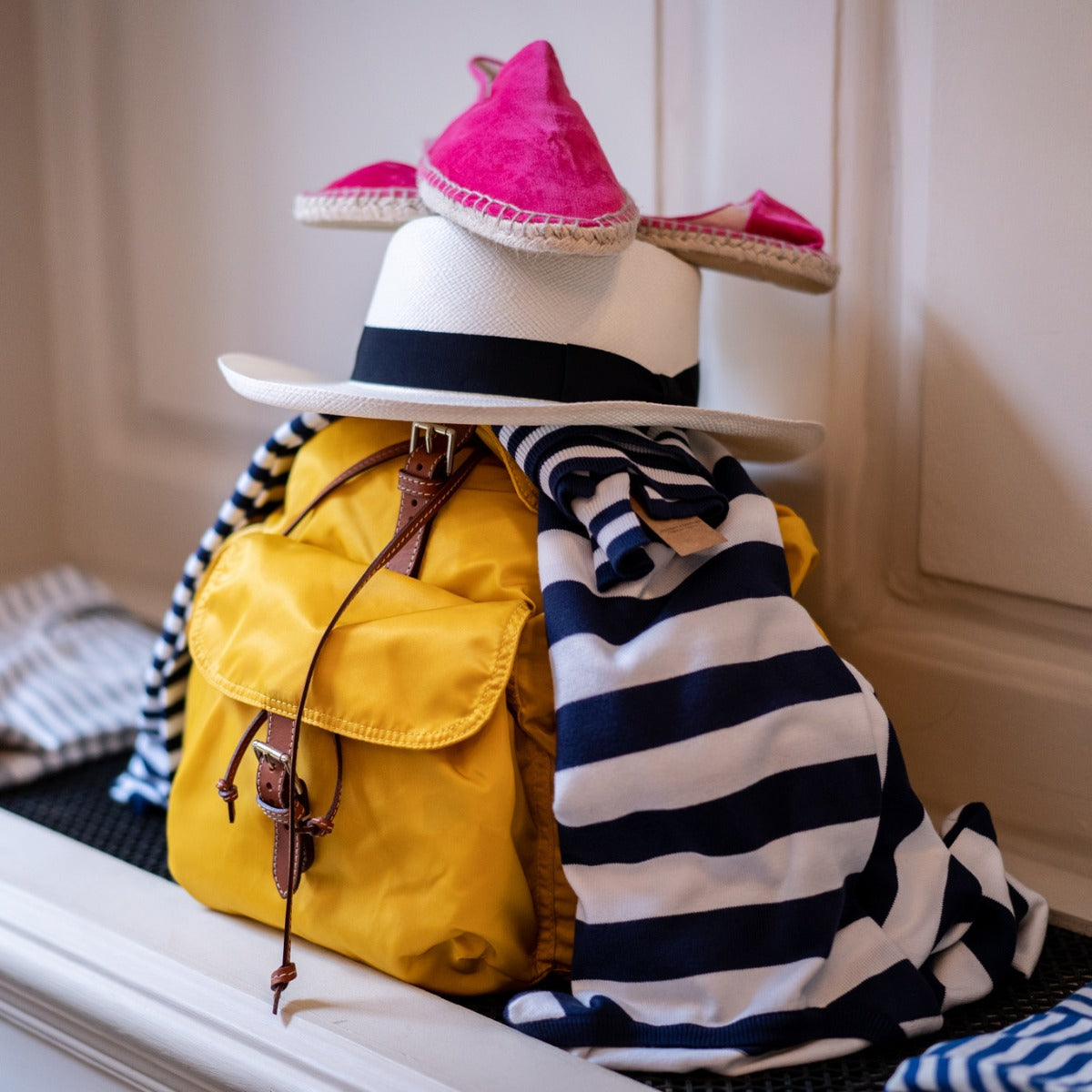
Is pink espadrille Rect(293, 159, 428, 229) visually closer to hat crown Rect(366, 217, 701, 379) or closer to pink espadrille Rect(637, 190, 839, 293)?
hat crown Rect(366, 217, 701, 379)

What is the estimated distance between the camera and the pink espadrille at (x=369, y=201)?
2.65ft

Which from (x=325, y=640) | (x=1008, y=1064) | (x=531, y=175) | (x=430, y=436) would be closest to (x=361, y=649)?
(x=325, y=640)

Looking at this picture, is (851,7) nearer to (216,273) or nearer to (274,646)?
(274,646)

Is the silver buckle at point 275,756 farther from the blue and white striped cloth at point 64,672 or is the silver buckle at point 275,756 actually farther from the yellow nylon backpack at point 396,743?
the blue and white striped cloth at point 64,672

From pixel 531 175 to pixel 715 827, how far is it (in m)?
0.38

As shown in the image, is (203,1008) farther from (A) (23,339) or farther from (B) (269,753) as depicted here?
(A) (23,339)

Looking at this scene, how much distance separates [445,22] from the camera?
993mm

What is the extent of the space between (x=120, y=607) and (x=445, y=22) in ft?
2.17

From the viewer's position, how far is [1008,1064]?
21.8 inches

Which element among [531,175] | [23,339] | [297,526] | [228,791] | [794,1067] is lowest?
[794,1067]

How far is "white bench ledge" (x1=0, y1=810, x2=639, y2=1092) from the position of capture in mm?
640

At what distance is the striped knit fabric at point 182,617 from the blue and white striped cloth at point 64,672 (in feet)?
0.44

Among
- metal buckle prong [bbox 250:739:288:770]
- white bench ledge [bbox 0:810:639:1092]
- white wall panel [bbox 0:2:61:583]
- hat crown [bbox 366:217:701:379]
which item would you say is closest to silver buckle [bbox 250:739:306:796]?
metal buckle prong [bbox 250:739:288:770]

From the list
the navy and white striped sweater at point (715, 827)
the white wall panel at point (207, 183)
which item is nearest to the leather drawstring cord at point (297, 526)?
the navy and white striped sweater at point (715, 827)
